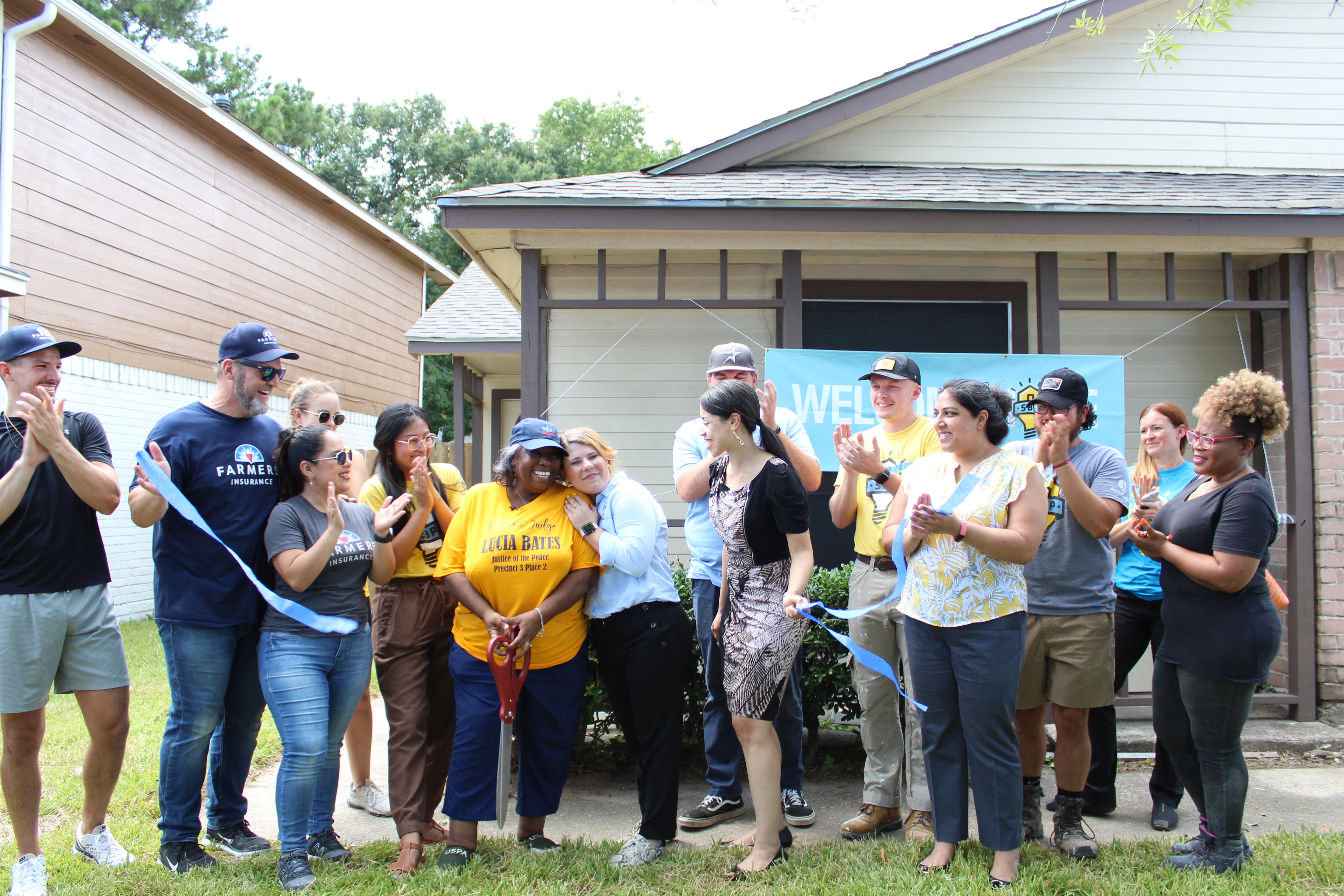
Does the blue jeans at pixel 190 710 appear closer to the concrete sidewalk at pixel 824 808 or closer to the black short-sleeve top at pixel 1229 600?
the concrete sidewalk at pixel 824 808

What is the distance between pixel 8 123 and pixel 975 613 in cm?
953

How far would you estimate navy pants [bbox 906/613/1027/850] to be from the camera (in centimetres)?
324

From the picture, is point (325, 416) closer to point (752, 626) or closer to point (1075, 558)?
point (752, 626)

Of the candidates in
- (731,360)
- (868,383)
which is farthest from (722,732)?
(868,383)

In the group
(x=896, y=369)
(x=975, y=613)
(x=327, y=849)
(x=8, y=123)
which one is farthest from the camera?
(x=8, y=123)

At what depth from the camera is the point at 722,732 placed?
4.20 meters

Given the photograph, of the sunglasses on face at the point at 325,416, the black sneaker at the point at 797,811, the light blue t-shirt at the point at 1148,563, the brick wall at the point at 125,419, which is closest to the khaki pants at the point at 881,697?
the black sneaker at the point at 797,811

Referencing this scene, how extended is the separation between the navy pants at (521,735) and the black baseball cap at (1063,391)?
219 centimetres

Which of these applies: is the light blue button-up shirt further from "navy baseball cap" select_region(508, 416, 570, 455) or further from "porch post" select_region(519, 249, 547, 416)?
"porch post" select_region(519, 249, 547, 416)

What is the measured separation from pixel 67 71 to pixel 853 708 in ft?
32.6

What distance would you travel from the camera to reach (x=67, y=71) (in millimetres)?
9039

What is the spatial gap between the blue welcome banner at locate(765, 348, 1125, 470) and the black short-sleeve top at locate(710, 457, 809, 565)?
2.10 m

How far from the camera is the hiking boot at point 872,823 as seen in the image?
392cm

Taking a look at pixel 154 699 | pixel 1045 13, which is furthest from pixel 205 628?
pixel 1045 13
